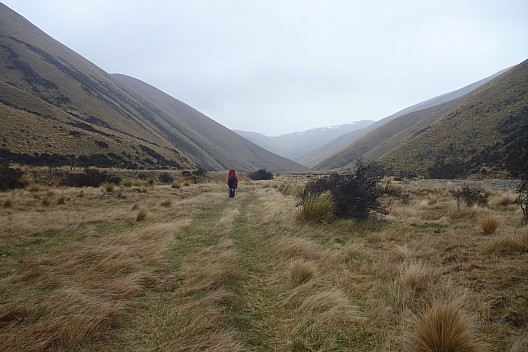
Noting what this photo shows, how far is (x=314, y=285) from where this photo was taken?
13.3ft

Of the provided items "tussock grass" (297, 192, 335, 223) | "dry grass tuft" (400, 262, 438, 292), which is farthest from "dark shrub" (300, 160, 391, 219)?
"dry grass tuft" (400, 262, 438, 292)

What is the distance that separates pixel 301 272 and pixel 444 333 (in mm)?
2180

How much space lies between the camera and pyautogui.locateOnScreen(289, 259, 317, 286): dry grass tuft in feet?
13.9

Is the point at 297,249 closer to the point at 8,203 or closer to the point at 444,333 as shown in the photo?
the point at 444,333

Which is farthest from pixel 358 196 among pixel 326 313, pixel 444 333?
pixel 444 333

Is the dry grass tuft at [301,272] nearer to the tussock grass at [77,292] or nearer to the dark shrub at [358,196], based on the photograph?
the tussock grass at [77,292]

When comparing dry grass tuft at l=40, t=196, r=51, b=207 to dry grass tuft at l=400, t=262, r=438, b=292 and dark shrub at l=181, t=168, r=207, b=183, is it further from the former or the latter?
dark shrub at l=181, t=168, r=207, b=183

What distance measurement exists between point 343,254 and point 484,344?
3.08 m

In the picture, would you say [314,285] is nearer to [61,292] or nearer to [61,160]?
[61,292]

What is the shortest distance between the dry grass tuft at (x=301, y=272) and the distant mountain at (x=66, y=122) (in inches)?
1535

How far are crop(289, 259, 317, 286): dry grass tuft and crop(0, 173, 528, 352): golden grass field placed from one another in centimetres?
2

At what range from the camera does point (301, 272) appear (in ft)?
14.3

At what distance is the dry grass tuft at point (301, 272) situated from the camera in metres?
4.23

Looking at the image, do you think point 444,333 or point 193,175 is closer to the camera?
point 444,333
